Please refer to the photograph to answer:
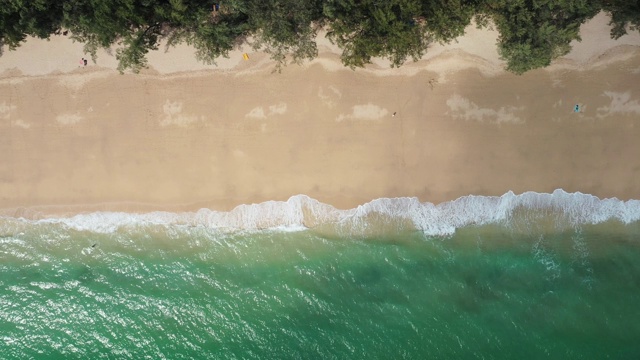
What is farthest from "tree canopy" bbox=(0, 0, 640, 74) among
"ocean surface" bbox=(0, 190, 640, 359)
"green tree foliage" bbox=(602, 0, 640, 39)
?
"ocean surface" bbox=(0, 190, 640, 359)

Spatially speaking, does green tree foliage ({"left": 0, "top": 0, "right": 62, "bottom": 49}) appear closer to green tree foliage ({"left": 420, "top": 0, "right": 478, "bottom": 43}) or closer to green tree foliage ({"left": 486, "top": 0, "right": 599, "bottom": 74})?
green tree foliage ({"left": 420, "top": 0, "right": 478, "bottom": 43})

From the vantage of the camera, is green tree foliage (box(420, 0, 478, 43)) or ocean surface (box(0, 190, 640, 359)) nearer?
green tree foliage (box(420, 0, 478, 43))

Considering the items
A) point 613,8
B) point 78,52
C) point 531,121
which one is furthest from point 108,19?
point 613,8

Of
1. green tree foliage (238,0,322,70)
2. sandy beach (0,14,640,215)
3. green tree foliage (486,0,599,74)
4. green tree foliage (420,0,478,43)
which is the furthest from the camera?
sandy beach (0,14,640,215)

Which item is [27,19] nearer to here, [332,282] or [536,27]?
[332,282]

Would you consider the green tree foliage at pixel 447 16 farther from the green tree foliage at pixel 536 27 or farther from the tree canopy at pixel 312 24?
the green tree foliage at pixel 536 27

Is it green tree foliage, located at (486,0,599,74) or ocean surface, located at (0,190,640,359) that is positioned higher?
green tree foliage, located at (486,0,599,74)

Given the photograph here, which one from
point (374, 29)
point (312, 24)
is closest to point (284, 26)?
point (312, 24)

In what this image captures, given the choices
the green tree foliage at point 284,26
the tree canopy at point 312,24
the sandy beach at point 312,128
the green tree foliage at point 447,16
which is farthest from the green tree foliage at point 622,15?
the green tree foliage at point 284,26
